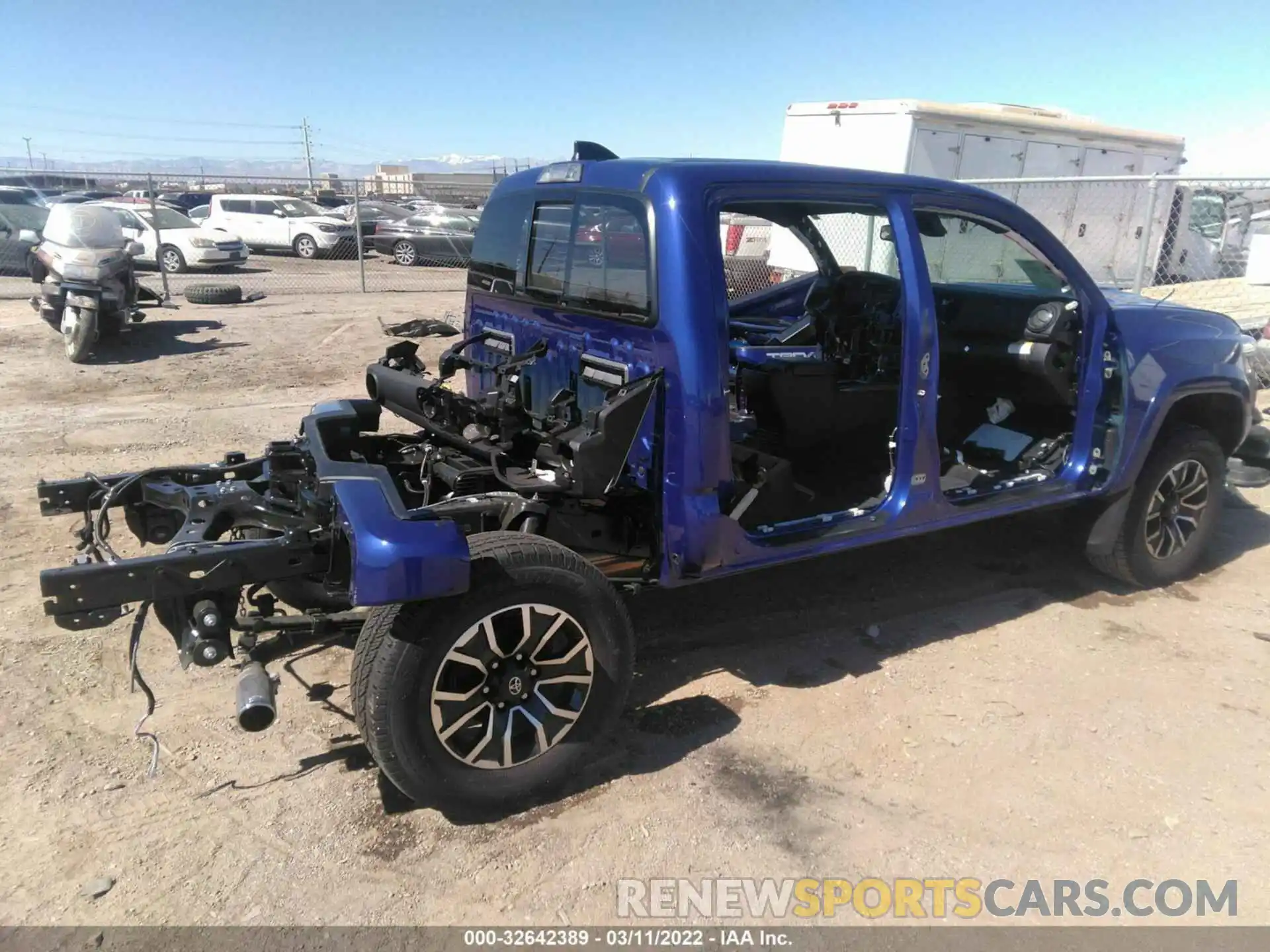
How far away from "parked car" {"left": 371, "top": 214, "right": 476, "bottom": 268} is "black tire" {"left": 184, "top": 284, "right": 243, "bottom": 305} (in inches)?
320

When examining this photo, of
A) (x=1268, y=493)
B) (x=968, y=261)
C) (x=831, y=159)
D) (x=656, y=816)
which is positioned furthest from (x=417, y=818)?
(x=831, y=159)

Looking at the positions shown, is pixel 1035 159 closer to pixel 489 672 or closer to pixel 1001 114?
pixel 1001 114

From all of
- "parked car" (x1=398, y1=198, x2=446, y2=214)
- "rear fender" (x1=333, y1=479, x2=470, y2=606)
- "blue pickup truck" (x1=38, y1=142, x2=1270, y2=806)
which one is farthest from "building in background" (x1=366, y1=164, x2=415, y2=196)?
"rear fender" (x1=333, y1=479, x2=470, y2=606)

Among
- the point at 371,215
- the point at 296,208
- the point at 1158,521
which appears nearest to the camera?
the point at 1158,521

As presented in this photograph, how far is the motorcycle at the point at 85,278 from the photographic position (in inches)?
393

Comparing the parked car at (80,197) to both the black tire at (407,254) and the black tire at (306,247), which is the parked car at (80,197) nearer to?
the black tire at (306,247)

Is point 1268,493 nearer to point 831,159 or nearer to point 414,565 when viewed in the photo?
point 414,565

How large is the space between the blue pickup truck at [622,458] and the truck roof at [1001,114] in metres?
7.82

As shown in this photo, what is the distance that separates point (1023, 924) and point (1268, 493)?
17.6 feet

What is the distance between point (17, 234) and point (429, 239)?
28.5 feet

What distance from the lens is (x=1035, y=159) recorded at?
535 inches

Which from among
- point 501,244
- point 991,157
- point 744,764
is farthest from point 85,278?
point 991,157

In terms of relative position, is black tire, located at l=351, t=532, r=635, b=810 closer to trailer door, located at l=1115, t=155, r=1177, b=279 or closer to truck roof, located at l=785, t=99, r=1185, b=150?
truck roof, located at l=785, t=99, r=1185, b=150

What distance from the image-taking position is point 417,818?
3006 millimetres
